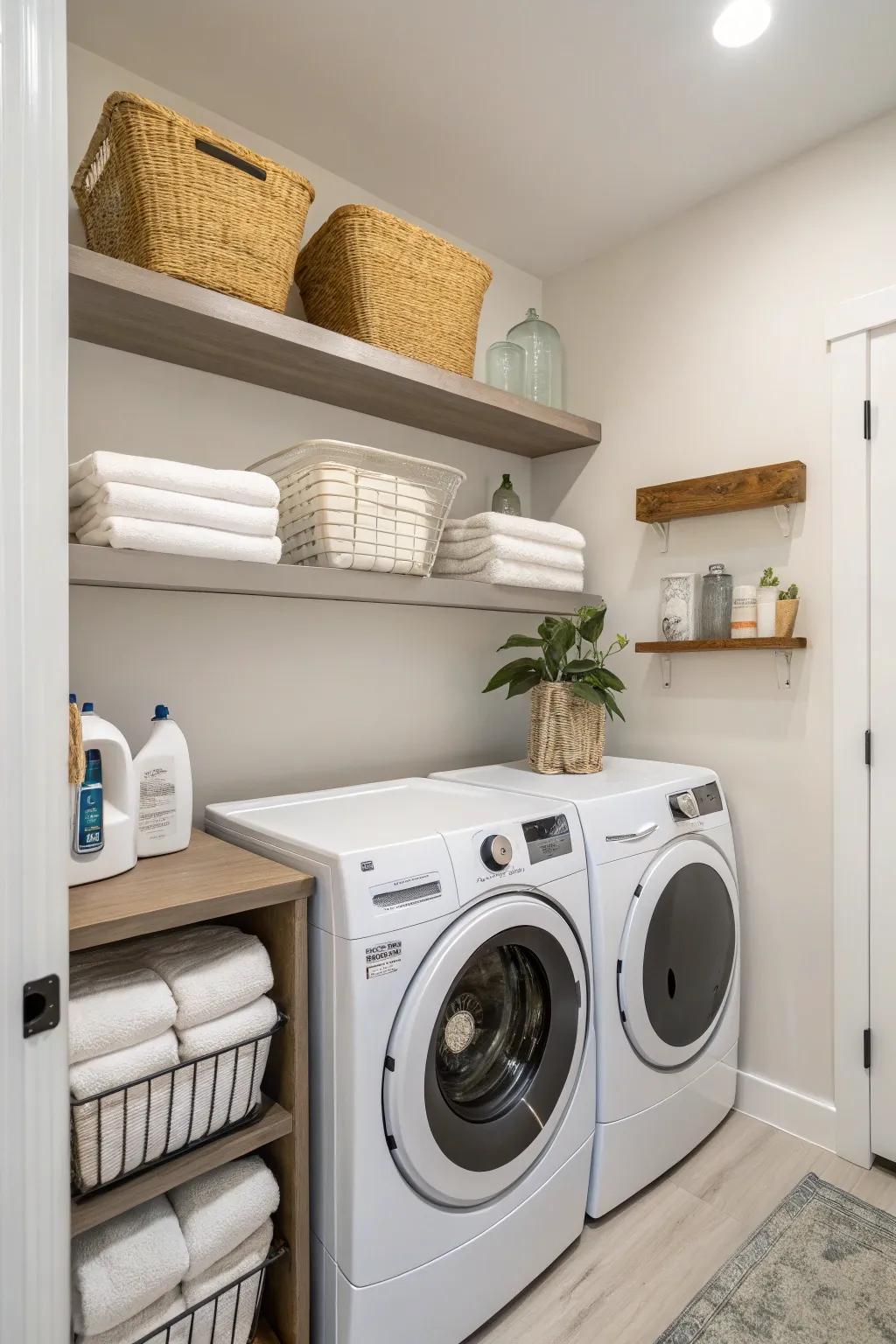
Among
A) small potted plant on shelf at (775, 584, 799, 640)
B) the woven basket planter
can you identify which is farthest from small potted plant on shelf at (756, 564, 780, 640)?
the woven basket planter

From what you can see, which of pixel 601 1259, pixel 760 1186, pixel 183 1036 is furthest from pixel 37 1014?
pixel 760 1186

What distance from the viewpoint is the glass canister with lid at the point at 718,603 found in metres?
2.11

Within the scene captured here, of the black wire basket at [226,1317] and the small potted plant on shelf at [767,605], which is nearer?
the black wire basket at [226,1317]

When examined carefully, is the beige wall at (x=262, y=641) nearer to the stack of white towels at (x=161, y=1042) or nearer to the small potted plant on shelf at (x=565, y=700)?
the small potted plant on shelf at (x=565, y=700)

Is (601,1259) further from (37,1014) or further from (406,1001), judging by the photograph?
(37,1014)

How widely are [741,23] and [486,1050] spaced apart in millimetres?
2144

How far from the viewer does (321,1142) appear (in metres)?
1.27

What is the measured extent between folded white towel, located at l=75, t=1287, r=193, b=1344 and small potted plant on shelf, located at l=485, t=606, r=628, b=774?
1.35 m

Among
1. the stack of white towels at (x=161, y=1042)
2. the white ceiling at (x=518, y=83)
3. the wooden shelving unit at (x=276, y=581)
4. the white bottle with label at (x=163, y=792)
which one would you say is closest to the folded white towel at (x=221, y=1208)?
the stack of white towels at (x=161, y=1042)

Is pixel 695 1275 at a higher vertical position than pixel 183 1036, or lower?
lower

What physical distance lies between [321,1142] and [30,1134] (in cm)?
55

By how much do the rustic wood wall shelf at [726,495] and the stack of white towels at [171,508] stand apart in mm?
1221

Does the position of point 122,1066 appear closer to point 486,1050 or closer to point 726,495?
point 486,1050

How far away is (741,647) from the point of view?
2.00m
